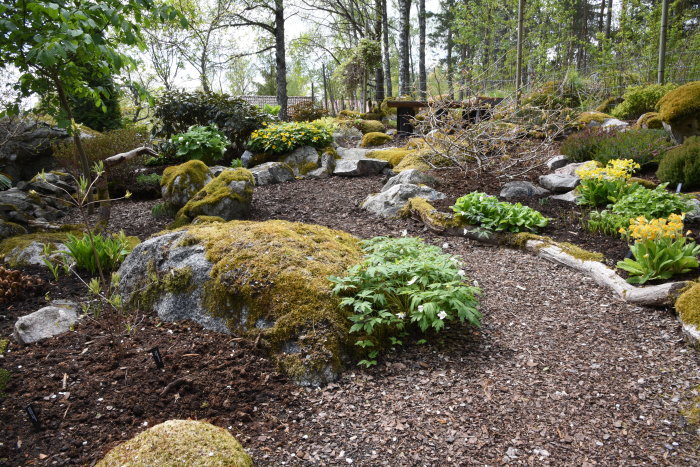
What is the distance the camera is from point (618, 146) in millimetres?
7332

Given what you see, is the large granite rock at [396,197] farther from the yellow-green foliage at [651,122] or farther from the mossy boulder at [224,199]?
the yellow-green foliage at [651,122]

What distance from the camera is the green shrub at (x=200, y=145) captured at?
9.85 m

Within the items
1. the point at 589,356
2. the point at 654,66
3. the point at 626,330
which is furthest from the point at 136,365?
the point at 654,66

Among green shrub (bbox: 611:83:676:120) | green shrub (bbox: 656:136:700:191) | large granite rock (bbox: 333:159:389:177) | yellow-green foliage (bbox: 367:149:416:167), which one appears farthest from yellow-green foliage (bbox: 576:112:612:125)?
large granite rock (bbox: 333:159:389:177)

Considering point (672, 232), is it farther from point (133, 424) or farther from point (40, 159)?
point (40, 159)

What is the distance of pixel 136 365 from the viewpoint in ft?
9.20

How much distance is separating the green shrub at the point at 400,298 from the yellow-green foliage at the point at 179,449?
119 centimetres

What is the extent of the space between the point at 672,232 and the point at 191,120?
1050 centimetres

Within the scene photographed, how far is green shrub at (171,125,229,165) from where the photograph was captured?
32.3 feet

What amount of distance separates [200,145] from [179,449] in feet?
29.0

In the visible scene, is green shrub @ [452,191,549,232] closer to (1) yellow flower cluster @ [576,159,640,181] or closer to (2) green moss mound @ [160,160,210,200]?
(1) yellow flower cluster @ [576,159,640,181]

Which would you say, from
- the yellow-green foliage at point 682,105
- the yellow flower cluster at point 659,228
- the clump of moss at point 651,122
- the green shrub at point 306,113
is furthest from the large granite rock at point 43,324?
the green shrub at point 306,113

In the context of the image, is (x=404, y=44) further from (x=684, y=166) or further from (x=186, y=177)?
(x=684, y=166)

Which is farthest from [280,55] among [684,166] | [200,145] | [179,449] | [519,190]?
[179,449]
